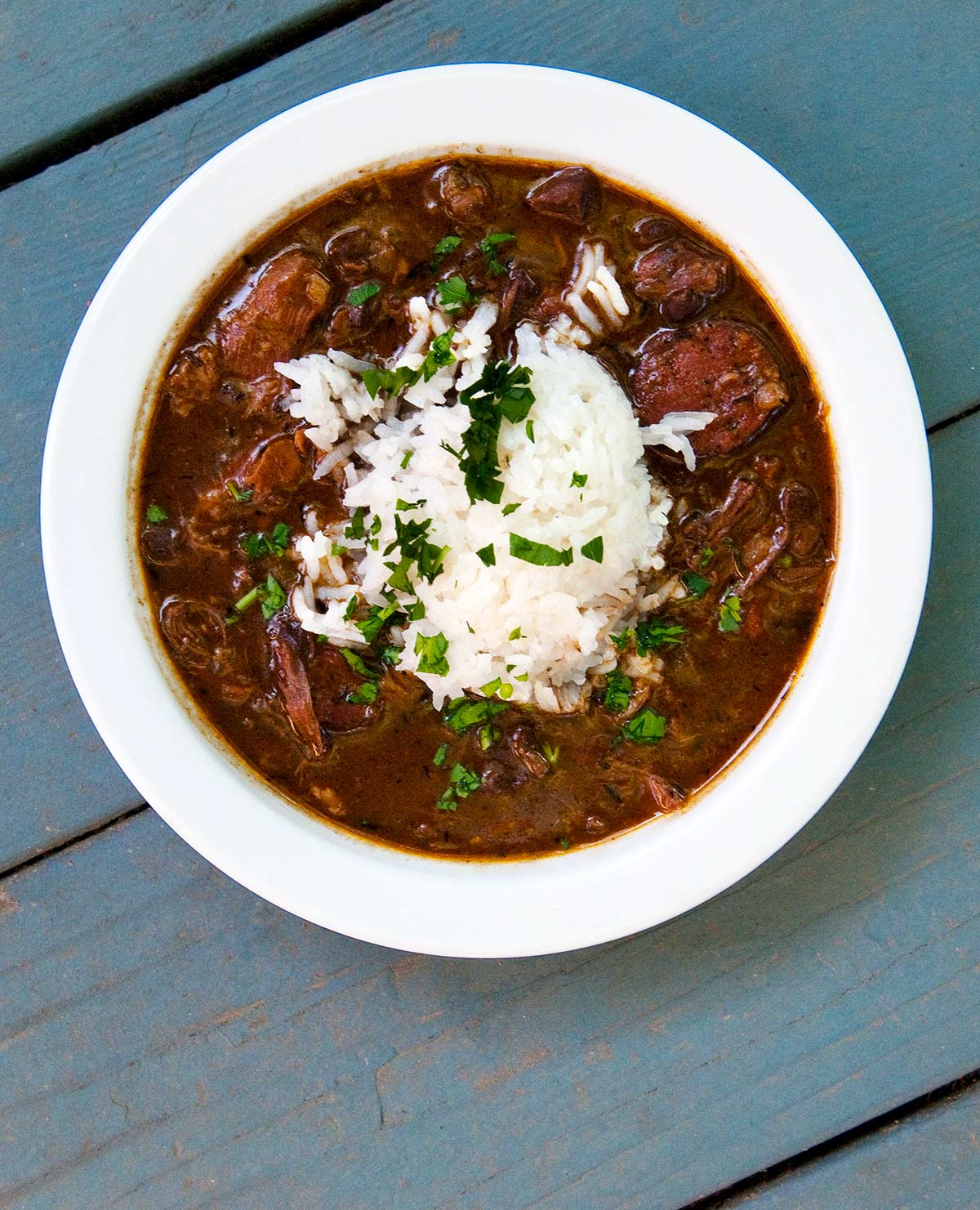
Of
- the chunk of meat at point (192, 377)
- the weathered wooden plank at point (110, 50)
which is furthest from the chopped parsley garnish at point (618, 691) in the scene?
the weathered wooden plank at point (110, 50)

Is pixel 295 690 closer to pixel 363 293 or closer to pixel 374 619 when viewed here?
pixel 374 619

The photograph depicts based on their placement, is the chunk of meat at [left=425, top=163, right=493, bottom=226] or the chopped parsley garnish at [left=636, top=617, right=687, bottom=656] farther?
the chopped parsley garnish at [left=636, top=617, right=687, bottom=656]

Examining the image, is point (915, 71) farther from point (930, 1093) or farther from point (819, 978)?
point (930, 1093)

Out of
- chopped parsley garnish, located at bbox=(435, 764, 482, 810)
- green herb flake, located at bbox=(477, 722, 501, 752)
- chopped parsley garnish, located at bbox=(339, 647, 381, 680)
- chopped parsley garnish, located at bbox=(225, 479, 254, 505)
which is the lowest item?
chopped parsley garnish, located at bbox=(435, 764, 482, 810)

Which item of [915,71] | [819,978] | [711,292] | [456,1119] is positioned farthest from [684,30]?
[456,1119]

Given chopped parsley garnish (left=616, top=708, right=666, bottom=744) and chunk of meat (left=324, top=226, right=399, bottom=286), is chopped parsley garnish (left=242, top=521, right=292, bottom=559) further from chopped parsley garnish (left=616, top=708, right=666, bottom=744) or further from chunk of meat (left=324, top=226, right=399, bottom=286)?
chopped parsley garnish (left=616, top=708, right=666, bottom=744)

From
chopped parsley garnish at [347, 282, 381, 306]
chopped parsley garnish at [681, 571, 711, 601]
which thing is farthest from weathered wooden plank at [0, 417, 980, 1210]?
chopped parsley garnish at [347, 282, 381, 306]

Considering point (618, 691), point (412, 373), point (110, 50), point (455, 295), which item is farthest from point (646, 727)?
point (110, 50)
